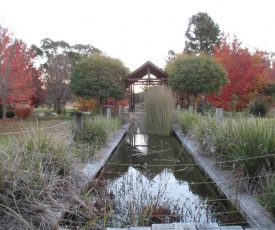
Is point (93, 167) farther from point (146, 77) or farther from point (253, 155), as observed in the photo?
point (146, 77)

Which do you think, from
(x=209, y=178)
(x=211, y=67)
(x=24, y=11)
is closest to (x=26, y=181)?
(x=209, y=178)

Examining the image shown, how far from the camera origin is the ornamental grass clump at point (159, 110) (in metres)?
8.85

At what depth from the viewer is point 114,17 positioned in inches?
389

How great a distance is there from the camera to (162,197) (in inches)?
133

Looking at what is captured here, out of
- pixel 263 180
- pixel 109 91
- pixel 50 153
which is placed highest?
pixel 109 91

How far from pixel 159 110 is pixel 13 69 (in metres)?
6.31

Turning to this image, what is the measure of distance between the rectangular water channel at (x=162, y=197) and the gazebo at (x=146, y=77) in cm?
781

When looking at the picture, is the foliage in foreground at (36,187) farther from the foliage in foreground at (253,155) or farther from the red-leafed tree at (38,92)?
the red-leafed tree at (38,92)

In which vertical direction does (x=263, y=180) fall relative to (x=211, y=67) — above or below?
below

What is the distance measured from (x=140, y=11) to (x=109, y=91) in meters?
3.98

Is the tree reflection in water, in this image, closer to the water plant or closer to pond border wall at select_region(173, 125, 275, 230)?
pond border wall at select_region(173, 125, 275, 230)

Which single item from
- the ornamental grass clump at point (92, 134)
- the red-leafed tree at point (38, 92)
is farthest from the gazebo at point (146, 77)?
the ornamental grass clump at point (92, 134)

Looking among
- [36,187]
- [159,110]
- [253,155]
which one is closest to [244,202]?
[253,155]

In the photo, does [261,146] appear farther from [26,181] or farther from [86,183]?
[26,181]
